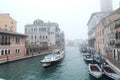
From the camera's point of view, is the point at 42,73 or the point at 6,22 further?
the point at 6,22

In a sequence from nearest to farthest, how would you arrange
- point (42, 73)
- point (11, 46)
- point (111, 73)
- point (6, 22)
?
point (111, 73) < point (42, 73) < point (11, 46) < point (6, 22)

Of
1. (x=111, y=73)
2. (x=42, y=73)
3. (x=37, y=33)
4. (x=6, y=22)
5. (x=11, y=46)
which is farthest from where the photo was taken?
(x=37, y=33)

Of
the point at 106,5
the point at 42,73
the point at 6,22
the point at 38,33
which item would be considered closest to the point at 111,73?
the point at 42,73

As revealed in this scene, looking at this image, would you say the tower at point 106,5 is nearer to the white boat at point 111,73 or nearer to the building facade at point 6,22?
the building facade at point 6,22

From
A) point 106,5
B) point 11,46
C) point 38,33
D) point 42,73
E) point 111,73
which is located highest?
point 106,5

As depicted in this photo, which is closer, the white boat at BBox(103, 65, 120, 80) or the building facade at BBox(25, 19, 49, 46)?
the white boat at BBox(103, 65, 120, 80)

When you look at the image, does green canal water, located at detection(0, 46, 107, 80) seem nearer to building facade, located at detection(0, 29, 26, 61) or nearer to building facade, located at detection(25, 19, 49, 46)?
building facade, located at detection(0, 29, 26, 61)

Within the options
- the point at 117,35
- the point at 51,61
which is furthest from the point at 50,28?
the point at 117,35

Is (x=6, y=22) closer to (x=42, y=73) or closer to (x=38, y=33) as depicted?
(x=38, y=33)

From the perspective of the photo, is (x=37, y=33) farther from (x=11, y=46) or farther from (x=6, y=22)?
(x=11, y=46)

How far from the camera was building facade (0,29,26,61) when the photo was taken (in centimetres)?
2961

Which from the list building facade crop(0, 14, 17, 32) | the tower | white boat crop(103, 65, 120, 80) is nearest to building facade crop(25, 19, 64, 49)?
building facade crop(0, 14, 17, 32)

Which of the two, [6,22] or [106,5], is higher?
[106,5]

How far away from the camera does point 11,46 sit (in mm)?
32750
